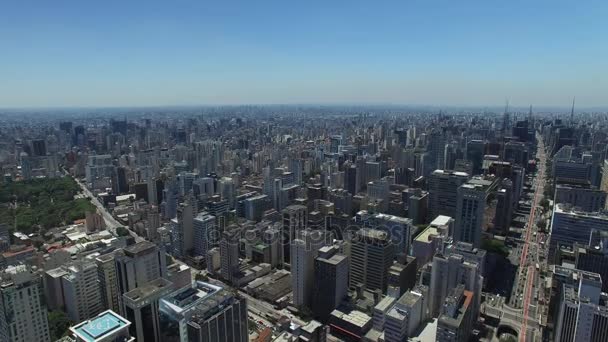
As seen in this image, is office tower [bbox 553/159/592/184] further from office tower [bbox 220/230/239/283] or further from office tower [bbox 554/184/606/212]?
office tower [bbox 220/230/239/283]

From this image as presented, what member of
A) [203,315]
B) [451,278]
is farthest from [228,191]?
[203,315]

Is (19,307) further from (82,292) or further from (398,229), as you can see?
(398,229)

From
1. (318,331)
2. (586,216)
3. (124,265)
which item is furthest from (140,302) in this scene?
(586,216)

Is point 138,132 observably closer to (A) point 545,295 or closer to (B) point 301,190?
(B) point 301,190

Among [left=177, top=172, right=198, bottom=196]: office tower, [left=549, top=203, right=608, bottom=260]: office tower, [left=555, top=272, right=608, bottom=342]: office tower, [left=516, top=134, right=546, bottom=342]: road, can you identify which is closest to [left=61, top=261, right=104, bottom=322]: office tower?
[left=177, top=172, right=198, bottom=196]: office tower

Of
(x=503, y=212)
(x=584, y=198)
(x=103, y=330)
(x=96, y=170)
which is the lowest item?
(x=503, y=212)

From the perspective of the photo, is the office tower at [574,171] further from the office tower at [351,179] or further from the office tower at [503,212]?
the office tower at [351,179]
